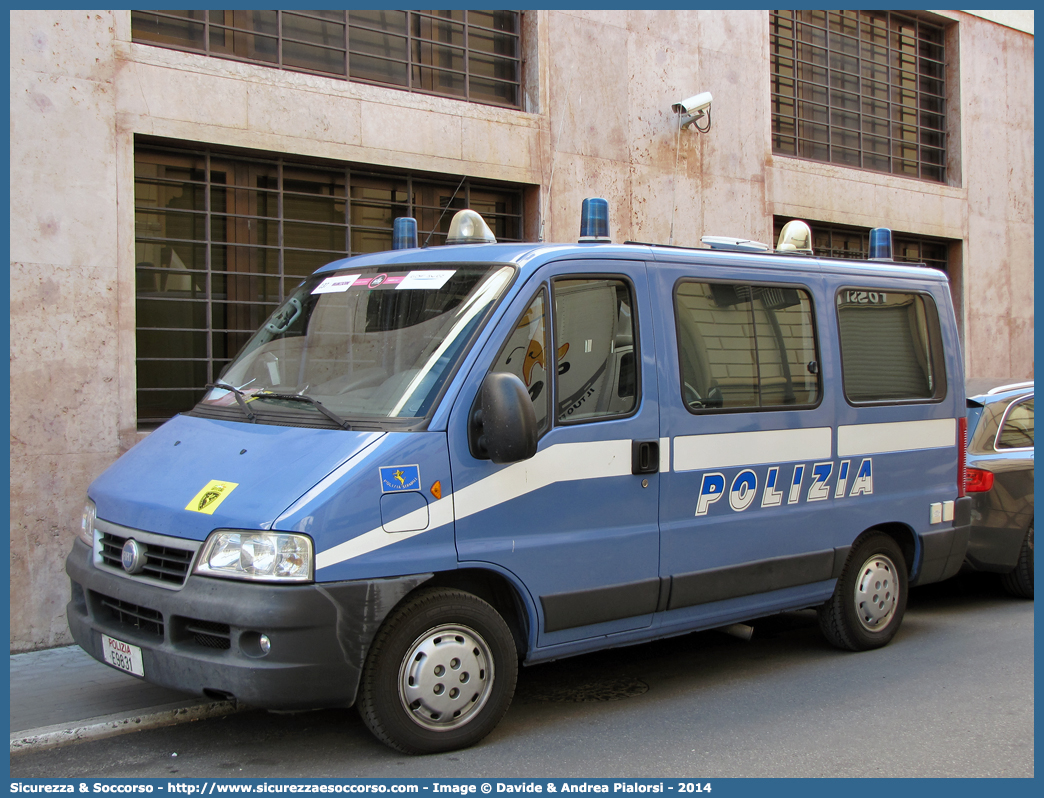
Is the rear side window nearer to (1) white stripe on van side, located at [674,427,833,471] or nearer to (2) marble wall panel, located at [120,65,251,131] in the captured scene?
(1) white stripe on van side, located at [674,427,833,471]

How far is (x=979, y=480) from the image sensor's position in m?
7.43

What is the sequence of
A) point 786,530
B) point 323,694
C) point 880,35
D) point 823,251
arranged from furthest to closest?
point 880,35
point 823,251
point 786,530
point 323,694

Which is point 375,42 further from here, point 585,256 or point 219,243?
point 585,256

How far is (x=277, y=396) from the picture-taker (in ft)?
15.9

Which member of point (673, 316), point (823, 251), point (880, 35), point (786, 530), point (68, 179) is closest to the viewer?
point (673, 316)

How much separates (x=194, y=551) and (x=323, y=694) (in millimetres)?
797

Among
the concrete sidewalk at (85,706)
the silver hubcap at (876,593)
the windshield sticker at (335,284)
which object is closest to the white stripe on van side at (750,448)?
the silver hubcap at (876,593)

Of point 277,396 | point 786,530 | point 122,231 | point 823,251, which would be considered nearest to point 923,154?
point 823,251

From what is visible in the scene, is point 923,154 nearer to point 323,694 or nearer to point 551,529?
point 551,529

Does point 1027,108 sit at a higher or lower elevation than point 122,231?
higher

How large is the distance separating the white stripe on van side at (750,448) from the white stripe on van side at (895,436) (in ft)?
0.54

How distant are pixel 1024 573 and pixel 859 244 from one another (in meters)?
6.44
